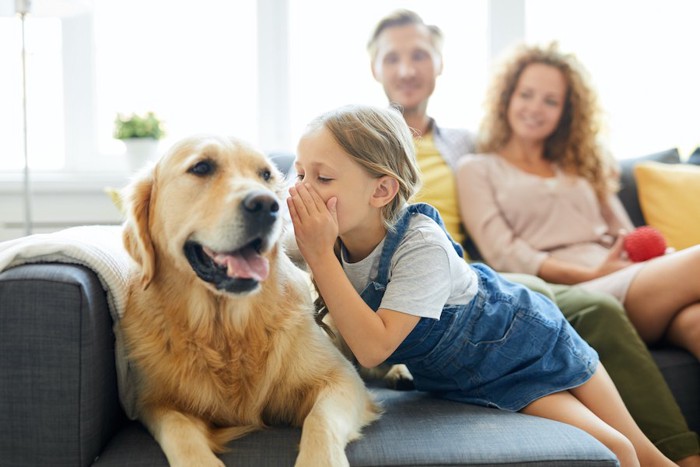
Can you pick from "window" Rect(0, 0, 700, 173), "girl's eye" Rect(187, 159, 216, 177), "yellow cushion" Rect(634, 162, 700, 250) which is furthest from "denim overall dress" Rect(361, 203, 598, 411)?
"window" Rect(0, 0, 700, 173)

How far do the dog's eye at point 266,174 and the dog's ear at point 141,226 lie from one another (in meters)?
0.24

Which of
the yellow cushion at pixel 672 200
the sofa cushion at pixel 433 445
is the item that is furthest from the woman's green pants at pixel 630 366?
the yellow cushion at pixel 672 200

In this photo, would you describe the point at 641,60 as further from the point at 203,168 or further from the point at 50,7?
the point at 203,168

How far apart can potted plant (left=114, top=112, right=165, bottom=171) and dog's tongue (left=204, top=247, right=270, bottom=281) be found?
1.82 m

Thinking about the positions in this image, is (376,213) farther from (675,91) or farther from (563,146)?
(675,91)

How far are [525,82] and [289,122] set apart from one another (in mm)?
1303

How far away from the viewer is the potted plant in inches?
119

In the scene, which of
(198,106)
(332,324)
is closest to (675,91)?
(198,106)

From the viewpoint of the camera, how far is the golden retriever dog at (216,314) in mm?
1346

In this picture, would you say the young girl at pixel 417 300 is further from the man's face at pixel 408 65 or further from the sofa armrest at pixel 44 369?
the man's face at pixel 408 65

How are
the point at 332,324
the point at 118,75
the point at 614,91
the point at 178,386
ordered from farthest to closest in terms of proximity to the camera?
the point at 614,91, the point at 118,75, the point at 332,324, the point at 178,386

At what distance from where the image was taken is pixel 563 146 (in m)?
2.78

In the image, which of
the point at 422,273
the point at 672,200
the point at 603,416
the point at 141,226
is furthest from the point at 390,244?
the point at 672,200

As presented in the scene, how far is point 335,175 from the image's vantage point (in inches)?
58.7
